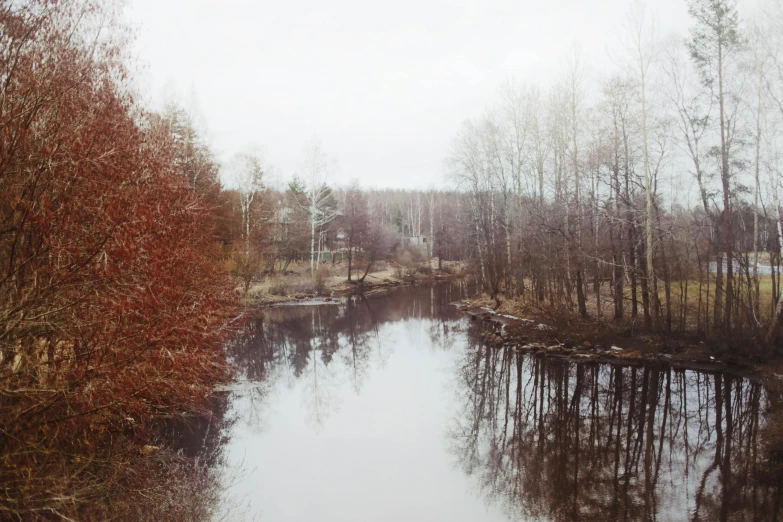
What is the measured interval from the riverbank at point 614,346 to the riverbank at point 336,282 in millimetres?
16940

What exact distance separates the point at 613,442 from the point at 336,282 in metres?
34.5

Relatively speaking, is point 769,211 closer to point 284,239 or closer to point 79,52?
point 79,52

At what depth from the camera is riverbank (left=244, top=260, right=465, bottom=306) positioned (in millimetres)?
35688

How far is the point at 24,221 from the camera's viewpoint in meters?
6.79

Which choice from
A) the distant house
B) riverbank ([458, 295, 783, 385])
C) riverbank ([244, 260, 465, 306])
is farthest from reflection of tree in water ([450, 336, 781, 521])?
the distant house

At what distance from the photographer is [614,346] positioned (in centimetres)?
1817

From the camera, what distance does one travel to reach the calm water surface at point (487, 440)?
8.30 meters

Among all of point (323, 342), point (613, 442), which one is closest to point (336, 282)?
point (323, 342)

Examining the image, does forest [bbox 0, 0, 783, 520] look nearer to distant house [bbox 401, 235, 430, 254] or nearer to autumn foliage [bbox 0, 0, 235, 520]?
autumn foliage [bbox 0, 0, 235, 520]

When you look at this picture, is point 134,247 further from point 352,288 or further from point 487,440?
point 352,288

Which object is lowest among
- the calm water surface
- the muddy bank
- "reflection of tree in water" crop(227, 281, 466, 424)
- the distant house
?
the calm water surface

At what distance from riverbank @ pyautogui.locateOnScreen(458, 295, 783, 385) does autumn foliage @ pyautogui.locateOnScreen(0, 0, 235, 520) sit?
1412cm

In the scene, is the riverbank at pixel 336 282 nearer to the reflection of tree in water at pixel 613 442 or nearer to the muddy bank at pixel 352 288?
the muddy bank at pixel 352 288

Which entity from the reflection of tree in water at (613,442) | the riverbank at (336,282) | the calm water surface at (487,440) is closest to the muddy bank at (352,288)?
the riverbank at (336,282)
